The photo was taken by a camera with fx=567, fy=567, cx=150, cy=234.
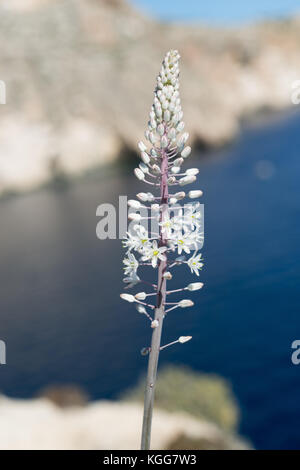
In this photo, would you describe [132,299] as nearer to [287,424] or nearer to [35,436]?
[35,436]

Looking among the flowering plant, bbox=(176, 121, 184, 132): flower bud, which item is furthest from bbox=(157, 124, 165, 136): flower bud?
bbox=(176, 121, 184, 132): flower bud

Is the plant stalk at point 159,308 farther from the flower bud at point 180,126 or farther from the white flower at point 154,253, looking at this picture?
the flower bud at point 180,126

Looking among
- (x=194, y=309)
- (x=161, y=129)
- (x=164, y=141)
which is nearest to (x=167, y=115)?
(x=161, y=129)

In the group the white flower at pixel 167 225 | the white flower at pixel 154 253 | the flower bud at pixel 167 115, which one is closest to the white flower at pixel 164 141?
the flower bud at pixel 167 115

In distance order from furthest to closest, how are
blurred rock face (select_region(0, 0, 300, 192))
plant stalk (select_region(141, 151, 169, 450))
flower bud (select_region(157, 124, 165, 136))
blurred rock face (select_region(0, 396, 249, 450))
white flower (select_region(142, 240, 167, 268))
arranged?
1. blurred rock face (select_region(0, 0, 300, 192))
2. blurred rock face (select_region(0, 396, 249, 450))
3. plant stalk (select_region(141, 151, 169, 450))
4. white flower (select_region(142, 240, 167, 268))
5. flower bud (select_region(157, 124, 165, 136))

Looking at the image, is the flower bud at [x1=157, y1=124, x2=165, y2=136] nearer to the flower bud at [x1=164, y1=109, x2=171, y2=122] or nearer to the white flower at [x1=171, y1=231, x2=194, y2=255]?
the flower bud at [x1=164, y1=109, x2=171, y2=122]

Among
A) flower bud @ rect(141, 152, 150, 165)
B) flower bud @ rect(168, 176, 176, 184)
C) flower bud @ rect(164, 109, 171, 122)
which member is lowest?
flower bud @ rect(168, 176, 176, 184)

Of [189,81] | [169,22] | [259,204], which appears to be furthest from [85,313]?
[169,22]
